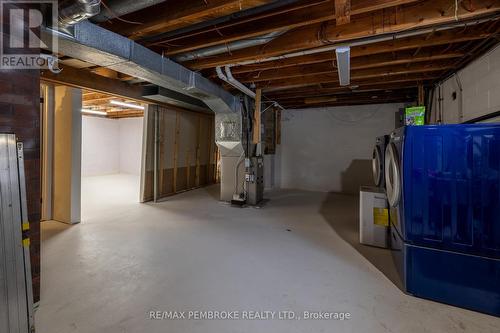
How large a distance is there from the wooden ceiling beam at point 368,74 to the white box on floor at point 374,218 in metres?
1.89

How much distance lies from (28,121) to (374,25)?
117 inches

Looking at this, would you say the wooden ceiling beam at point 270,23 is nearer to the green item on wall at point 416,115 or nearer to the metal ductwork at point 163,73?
the metal ductwork at point 163,73

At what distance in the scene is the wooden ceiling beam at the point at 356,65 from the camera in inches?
121

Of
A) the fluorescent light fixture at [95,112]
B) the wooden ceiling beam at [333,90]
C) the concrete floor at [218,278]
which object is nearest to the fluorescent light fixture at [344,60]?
the wooden ceiling beam at [333,90]

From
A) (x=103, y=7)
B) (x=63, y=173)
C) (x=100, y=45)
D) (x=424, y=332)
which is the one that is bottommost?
(x=424, y=332)

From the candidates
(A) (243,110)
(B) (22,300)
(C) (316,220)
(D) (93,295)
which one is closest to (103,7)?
(B) (22,300)

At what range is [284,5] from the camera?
2057 millimetres

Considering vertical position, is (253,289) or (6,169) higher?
(6,169)

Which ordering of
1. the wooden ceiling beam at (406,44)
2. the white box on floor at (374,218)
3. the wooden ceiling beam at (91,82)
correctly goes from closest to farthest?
the wooden ceiling beam at (406,44) < the white box on floor at (374,218) < the wooden ceiling beam at (91,82)

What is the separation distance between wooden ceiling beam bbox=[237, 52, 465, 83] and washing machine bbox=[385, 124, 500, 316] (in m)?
1.71

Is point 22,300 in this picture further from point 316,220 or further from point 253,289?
point 316,220

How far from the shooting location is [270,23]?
7.63 feet

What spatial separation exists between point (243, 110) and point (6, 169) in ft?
12.8

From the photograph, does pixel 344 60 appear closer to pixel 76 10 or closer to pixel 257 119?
pixel 257 119
